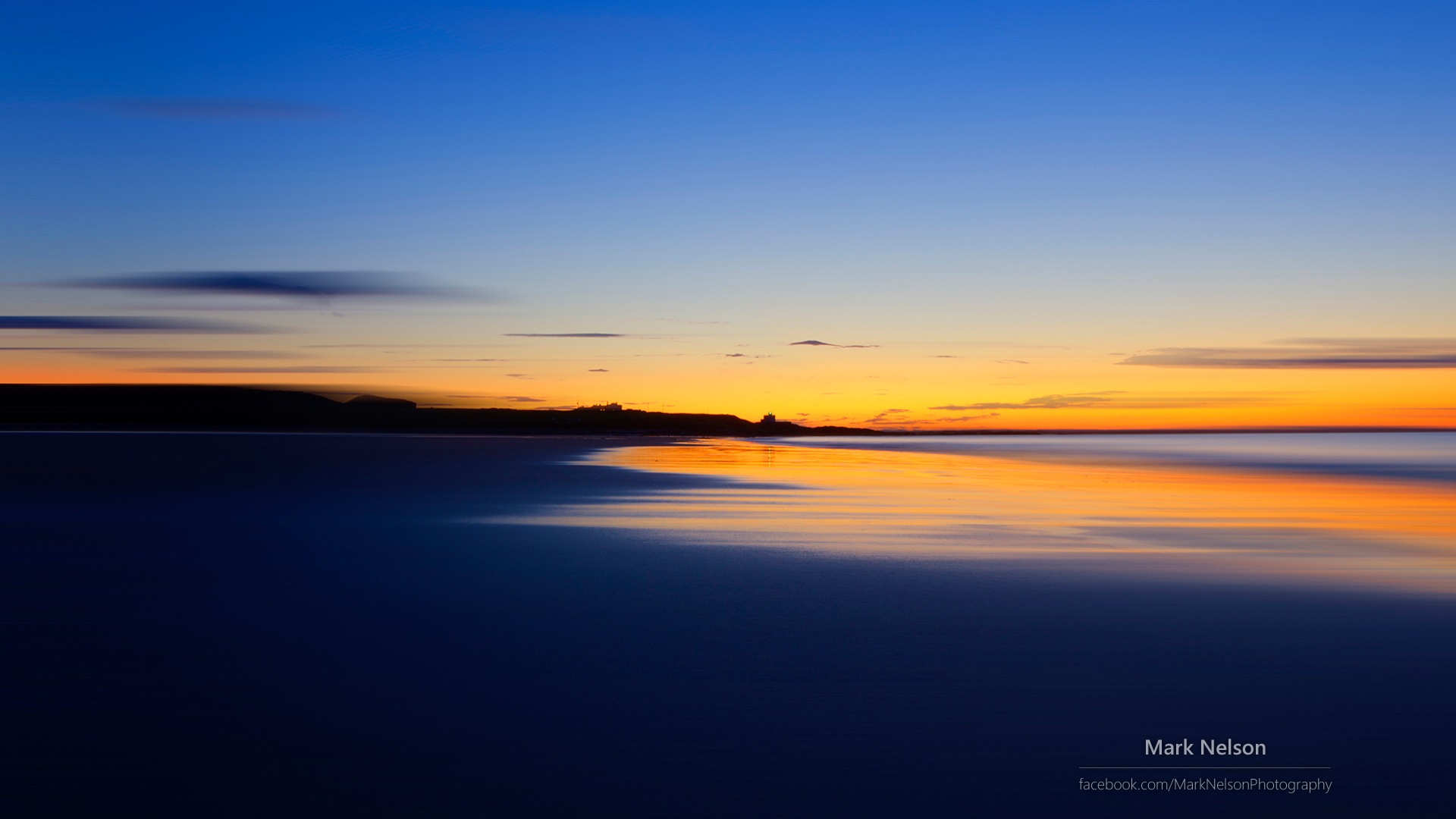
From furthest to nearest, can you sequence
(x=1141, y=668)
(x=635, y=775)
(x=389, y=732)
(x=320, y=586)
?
(x=320, y=586), (x=1141, y=668), (x=389, y=732), (x=635, y=775)

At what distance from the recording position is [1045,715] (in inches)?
248

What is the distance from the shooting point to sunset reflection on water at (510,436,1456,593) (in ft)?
40.6

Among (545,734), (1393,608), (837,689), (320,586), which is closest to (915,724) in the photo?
(837,689)

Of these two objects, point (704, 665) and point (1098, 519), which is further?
point (1098, 519)

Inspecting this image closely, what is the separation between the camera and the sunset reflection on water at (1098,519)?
12383mm

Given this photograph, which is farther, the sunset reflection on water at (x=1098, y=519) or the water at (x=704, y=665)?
the sunset reflection on water at (x=1098, y=519)

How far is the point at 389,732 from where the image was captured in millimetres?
5852

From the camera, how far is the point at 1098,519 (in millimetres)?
17266

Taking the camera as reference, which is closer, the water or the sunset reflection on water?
the water

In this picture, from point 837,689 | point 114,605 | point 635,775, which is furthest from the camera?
point 114,605

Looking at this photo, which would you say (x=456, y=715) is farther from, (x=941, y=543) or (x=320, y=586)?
(x=941, y=543)

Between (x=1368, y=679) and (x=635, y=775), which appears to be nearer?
(x=635, y=775)

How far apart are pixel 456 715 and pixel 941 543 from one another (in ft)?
29.8

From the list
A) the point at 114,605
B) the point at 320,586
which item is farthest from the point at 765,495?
the point at 114,605
